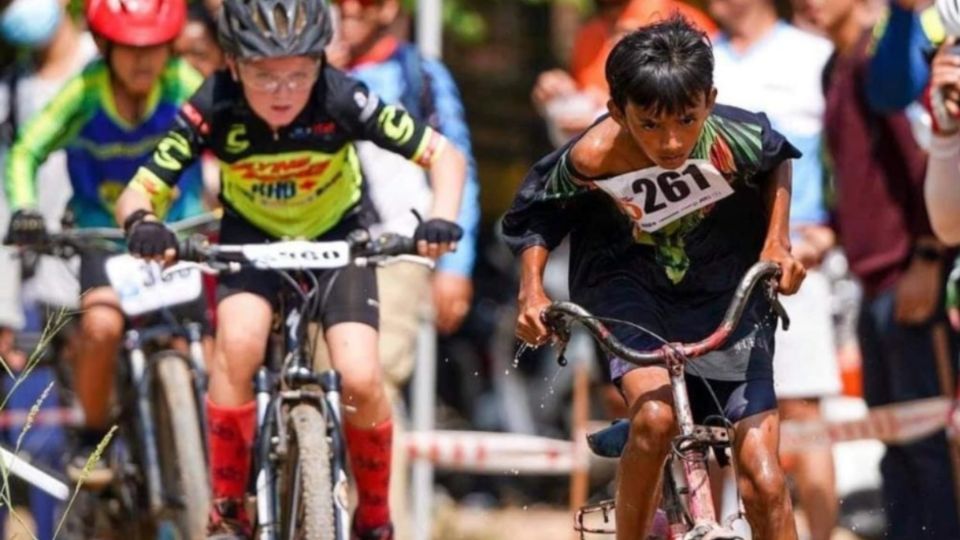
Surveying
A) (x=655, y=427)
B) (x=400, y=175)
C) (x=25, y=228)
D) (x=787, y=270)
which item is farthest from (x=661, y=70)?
(x=400, y=175)

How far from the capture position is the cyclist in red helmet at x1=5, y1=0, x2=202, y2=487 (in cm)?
1052

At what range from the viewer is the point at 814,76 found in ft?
36.2

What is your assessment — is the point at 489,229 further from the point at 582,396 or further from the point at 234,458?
the point at 234,458

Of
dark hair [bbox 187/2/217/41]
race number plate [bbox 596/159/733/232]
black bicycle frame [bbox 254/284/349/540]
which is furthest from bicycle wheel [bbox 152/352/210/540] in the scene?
race number plate [bbox 596/159/733/232]

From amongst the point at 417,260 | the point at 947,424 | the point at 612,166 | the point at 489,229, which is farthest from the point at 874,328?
the point at 489,229

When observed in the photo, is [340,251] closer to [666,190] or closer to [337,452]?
[337,452]

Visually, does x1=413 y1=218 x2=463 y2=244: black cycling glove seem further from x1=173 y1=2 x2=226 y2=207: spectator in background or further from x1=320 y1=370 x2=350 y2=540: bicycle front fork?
x1=173 y1=2 x2=226 y2=207: spectator in background

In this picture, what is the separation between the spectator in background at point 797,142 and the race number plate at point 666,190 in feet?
9.75

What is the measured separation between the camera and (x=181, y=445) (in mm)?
10453

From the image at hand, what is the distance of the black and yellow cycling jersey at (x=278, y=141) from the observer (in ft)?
29.6

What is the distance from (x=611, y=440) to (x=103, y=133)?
365 centimetres

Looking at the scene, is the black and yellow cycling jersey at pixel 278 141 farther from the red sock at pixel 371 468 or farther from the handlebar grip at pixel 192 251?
the red sock at pixel 371 468

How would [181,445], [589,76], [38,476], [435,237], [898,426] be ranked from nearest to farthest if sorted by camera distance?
1. [38,476]
2. [435,237]
3. [181,445]
4. [898,426]
5. [589,76]

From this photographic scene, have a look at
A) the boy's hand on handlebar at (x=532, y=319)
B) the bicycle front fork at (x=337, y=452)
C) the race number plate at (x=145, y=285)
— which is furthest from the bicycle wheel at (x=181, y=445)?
the boy's hand on handlebar at (x=532, y=319)
